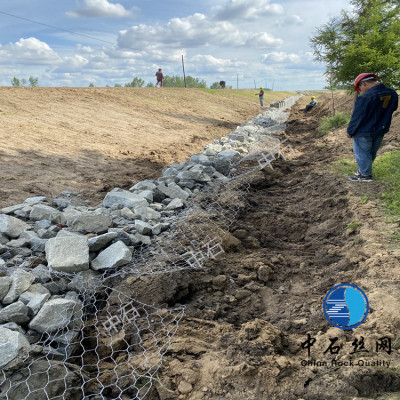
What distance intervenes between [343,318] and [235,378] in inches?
37.4

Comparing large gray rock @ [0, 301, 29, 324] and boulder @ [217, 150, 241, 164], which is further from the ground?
boulder @ [217, 150, 241, 164]

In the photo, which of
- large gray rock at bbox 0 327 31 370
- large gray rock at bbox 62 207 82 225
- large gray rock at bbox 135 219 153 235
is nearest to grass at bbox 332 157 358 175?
large gray rock at bbox 135 219 153 235

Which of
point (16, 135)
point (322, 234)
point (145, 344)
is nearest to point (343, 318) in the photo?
point (145, 344)

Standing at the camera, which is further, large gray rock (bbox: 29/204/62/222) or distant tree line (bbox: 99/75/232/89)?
distant tree line (bbox: 99/75/232/89)

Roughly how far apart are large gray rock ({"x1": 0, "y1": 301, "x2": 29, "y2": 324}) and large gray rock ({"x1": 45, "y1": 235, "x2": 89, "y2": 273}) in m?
0.60

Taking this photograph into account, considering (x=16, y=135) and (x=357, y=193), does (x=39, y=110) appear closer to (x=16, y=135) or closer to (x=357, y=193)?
(x=16, y=135)

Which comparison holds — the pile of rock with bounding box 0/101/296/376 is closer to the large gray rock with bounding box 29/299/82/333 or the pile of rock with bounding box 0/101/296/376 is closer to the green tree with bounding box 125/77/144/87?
the large gray rock with bounding box 29/299/82/333

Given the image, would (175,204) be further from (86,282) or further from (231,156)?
(231,156)

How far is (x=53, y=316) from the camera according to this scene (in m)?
2.54

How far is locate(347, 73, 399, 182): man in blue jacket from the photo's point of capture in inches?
193

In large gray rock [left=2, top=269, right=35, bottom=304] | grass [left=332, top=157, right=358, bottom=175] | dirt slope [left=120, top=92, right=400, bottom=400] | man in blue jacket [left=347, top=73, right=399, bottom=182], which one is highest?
man in blue jacket [left=347, top=73, right=399, bottom=182]

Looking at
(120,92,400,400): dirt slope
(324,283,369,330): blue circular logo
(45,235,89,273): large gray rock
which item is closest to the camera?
(120,92,400,400): dirt slope

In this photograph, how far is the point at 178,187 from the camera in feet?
18.6

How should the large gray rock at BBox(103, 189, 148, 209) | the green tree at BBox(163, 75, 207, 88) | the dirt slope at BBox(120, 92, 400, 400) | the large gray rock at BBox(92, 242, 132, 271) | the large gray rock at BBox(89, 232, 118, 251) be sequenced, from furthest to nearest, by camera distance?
the green tree at BBox(163, 75, 207, 88)
the large gray rock at BBox(103, 189, 148, 209)
the large gray rock at BBox(89, 232, 118, 251)
the large gray rock at BBox(92, 242, 132, 271)
the dirt slope at BBox(120, 92, 400, 400)
